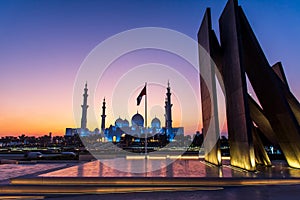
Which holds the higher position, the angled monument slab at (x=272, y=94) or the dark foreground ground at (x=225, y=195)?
the angled monument slab at (x=272, y=94)

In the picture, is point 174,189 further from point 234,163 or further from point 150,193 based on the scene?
point 234,163

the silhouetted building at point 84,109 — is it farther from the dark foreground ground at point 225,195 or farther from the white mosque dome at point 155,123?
the dark foreground ground at point 225,195

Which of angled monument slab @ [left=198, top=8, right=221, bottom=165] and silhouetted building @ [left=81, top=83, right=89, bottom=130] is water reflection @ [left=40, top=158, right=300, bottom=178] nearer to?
angled monument slab @ [left=198, top=8, right=221, bottom=165]

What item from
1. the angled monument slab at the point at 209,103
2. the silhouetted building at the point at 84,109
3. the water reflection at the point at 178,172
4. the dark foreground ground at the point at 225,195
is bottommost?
the dark foreground ground at the point at 225,195

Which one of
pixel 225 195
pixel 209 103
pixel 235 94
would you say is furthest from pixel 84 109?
pixel 225 195

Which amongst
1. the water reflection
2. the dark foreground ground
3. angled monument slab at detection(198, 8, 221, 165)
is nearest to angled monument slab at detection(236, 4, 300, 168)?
the water reflection

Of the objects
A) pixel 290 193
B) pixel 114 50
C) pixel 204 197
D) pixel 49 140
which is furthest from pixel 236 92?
pixel 49 140

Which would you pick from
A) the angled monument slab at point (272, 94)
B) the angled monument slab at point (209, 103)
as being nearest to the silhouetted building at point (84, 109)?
the angled monument slab at point (209, 103)

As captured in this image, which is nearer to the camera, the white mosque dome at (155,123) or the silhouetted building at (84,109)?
the silhouetted building at (84,109)

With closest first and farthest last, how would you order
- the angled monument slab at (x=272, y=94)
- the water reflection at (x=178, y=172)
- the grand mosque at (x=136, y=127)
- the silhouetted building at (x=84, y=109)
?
the water reflection at (x=178, y=172)
the angled monument slab at (x=272, y=94)
the silhouetted building at (x=84, y=109)
the grand mosque at (x=136, y=127)

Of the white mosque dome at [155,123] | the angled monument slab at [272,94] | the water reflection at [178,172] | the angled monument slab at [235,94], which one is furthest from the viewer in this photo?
the white mosque dome at [155,123]

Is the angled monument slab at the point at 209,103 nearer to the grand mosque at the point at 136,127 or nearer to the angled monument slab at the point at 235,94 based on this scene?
the angled monument slab at the point at 235,94
